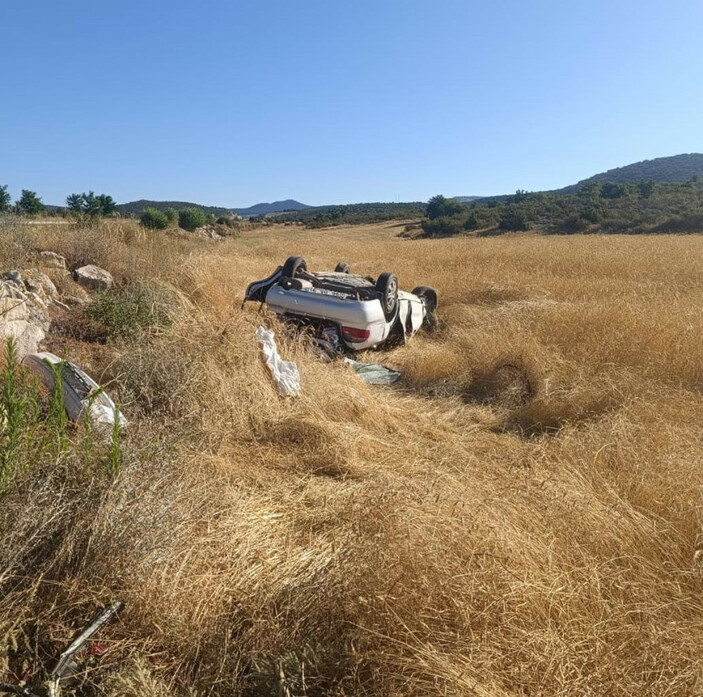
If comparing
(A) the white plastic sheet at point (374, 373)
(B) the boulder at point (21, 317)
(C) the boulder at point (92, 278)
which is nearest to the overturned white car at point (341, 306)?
(A) the white plastic sheet at point (374, 373)

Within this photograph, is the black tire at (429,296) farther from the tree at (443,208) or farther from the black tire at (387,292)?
the tree at (443,208)

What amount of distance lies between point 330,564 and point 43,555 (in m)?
1.02

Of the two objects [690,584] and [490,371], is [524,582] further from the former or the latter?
[490,371]

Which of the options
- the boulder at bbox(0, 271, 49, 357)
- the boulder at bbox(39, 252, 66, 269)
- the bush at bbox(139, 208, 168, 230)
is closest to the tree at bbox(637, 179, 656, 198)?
the bush at bbox(139, 208, 168, 230)

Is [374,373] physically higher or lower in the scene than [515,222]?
lower

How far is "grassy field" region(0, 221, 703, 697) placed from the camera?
1.60 metres

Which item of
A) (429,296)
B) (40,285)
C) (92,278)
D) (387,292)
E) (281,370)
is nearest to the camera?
(281,370)

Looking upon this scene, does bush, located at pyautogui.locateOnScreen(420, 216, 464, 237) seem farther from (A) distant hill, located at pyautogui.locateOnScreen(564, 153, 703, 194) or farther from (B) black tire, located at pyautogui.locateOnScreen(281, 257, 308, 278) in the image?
(A) distant hill, located at pyautogui.locateOnScreen(564, 153, 703, 194)

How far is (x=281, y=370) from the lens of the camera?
14.7 ft

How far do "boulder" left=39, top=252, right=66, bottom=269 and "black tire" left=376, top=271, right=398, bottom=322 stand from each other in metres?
3.90

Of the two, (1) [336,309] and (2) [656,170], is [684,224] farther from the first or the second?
(2) [656,170]

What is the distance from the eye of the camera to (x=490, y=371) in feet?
17.9

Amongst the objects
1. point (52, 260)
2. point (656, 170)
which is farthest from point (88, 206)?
point (656, 170)

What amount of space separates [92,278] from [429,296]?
461 cm
